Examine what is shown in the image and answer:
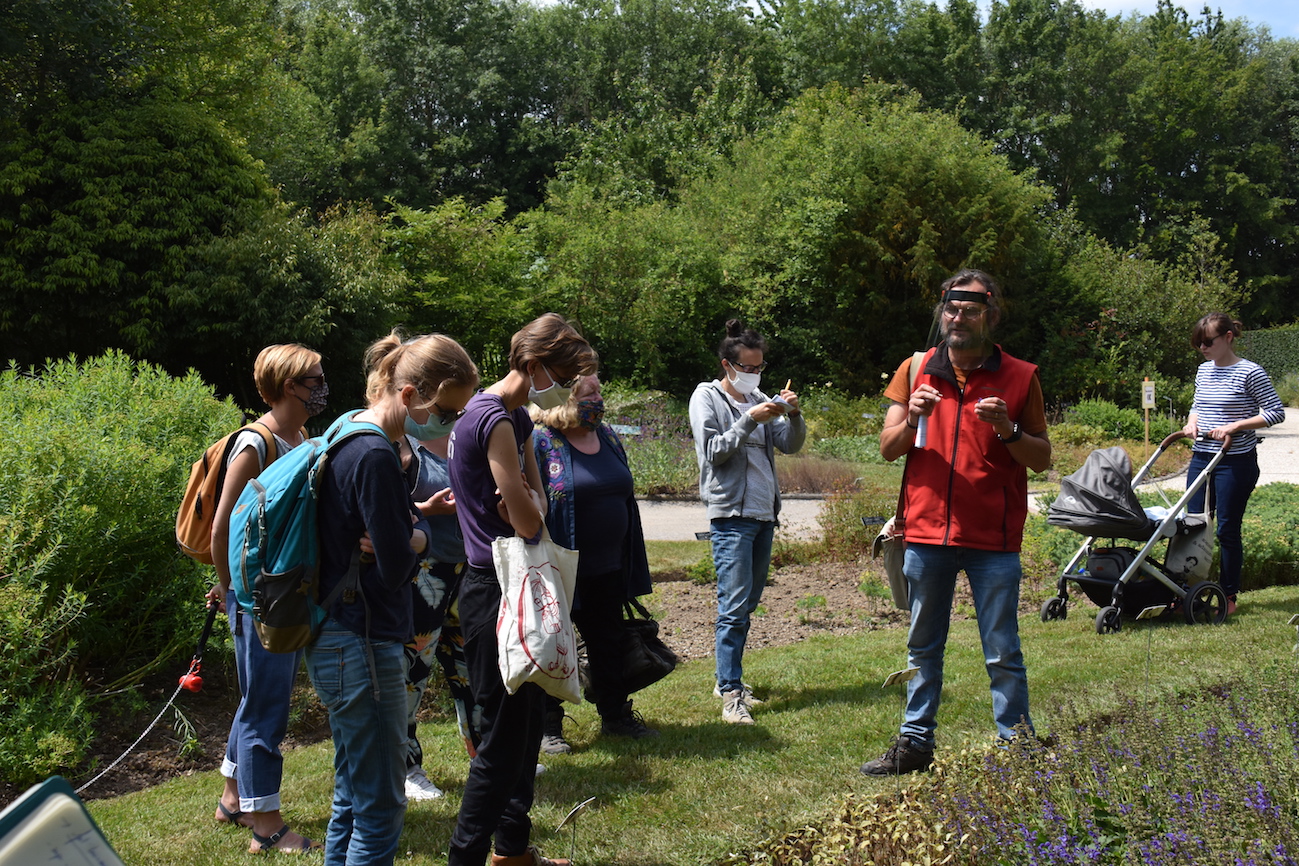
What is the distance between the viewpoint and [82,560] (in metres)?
5.21

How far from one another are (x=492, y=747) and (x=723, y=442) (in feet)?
7.52

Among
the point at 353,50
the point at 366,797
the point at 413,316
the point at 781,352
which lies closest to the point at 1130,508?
the point at 366,797

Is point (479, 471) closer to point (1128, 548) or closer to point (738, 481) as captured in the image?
point (738, 481)

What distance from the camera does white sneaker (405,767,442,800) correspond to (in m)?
4.40

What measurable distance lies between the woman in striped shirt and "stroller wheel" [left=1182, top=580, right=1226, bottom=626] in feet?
0.50

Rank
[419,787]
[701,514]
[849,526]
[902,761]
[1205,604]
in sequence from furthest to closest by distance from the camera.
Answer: [701,514], [849,526], [1205,604], [419,787], [902,761]

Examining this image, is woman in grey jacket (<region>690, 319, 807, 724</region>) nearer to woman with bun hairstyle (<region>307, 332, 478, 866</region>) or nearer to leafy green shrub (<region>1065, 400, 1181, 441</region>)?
woman with bun hairstyle (<region>307, 332, 478, 866</region>)

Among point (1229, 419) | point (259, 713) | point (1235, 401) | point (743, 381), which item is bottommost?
point (259, 713)

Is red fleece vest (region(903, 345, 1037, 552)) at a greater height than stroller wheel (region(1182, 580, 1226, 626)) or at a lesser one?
greater

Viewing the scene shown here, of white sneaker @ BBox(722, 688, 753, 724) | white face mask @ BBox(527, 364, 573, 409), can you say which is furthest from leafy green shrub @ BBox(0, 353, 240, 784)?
white sneaker @ BBox(722, 688, 753, 724)

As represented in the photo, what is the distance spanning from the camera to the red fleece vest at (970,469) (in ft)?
13.2

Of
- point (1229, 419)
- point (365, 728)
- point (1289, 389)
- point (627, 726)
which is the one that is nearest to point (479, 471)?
point (365, 728)

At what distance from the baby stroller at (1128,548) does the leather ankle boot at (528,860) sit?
460 centimetres

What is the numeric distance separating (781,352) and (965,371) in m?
22.0
